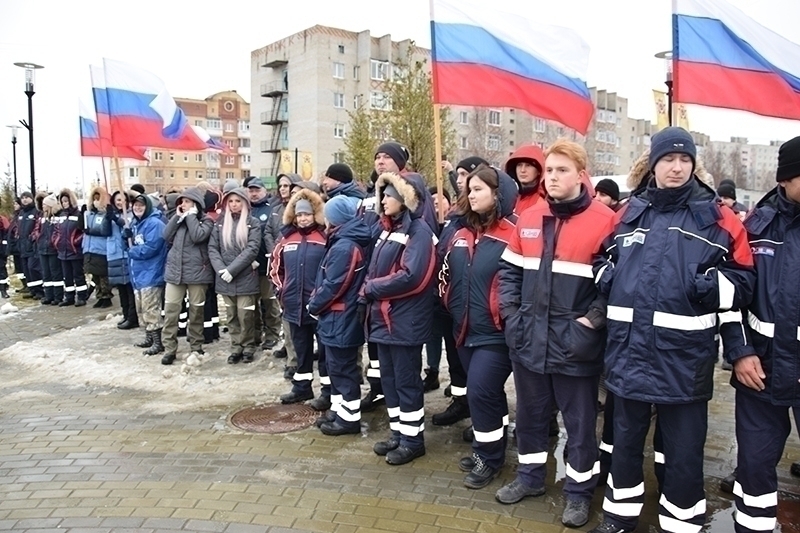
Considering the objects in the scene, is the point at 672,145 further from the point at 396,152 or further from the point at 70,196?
the point at 70,196

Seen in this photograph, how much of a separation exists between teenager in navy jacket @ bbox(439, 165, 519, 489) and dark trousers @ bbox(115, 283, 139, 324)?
23.4ft

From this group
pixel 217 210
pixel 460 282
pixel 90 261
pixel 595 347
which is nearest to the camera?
pixel 595 347

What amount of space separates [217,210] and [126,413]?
130 inches

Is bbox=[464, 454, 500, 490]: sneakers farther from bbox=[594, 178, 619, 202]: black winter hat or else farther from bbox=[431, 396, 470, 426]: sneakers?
bbox=[594, 178, 619, 202]: black winter hat

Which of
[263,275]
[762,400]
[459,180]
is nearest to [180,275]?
[263,275]

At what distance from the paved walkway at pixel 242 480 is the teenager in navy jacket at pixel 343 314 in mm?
247

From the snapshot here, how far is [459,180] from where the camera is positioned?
599 cm

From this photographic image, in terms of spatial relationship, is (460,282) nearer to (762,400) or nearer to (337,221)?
(337,221)

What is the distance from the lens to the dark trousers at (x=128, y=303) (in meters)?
10.3

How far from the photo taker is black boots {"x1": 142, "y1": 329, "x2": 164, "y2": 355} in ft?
28.1

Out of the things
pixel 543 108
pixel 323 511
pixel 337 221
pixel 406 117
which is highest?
pixel 406 117

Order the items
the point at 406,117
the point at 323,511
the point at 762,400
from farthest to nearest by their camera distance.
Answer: the point at 406,117 → the point at 323,511 → the point at 762,400

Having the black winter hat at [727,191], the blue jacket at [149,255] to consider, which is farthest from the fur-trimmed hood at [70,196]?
the black winter hat at [727,191]

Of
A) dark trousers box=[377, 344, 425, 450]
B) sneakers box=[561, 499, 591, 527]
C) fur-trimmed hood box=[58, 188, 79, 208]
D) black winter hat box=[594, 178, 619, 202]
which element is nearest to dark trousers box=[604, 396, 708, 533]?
sneakers box=[561, 499, 591, 527]
